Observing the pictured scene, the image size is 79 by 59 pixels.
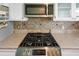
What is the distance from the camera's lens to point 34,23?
3.64 m

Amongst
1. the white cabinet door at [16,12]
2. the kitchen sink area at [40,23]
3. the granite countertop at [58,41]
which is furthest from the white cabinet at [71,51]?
the white cabinet door at [16,12]

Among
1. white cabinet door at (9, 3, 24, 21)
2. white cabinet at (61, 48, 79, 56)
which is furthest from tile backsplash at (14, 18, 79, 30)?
white cabinet at (61, 48, 79, 56)

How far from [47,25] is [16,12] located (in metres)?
0.82

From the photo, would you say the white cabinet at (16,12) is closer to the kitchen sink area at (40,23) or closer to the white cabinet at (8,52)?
the kitchen sink area at (40,23)

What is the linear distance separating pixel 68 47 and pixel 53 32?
1603 mm

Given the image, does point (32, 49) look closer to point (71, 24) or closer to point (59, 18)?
point (59, 18)

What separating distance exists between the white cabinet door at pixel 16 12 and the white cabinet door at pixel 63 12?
0.71 metres

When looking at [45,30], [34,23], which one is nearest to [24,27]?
[34,23]

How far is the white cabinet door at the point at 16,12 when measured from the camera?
3.18 meters

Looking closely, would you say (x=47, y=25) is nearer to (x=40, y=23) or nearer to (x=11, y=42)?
(x=40, y=23)

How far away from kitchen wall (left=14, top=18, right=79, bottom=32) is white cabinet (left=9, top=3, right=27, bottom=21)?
46 cm

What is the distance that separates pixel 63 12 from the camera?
343cm

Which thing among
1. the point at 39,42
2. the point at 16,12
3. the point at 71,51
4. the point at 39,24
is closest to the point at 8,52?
the point at 39,42

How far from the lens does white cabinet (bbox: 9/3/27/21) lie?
10.4ft
